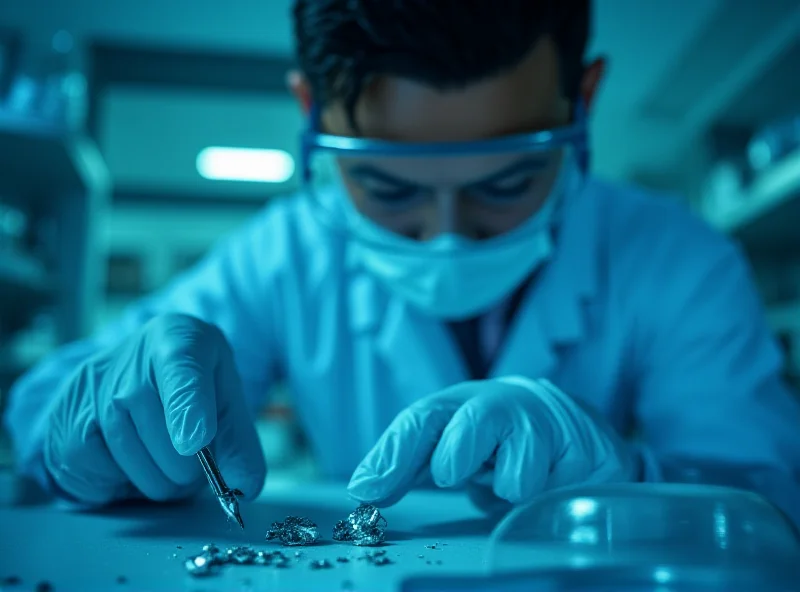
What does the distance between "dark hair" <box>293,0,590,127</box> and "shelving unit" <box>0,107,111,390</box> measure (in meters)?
1.49

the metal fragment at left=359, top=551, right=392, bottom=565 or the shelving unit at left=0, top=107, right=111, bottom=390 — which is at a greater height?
the shelving unit at left=0, top=107, right=111, bottom=390

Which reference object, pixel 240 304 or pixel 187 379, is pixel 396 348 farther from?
pixel 187 379

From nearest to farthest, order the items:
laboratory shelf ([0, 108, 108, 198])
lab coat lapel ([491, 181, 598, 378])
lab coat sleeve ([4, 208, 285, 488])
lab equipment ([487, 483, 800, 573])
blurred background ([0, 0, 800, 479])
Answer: lab equipment ([487, 483, 800, 573]) → lab coat lapel ([491, 181, 598, 378]) → lab coat sleeve ([4, 208, 285, 488]) → laboratory shelf ([0, 108, 108, 198]) → blurred background ([0, 0, 800, 479])

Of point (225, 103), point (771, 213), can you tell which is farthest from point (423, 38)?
point (225, 103)

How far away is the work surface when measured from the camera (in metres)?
0.43

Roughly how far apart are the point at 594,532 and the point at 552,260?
0.79m

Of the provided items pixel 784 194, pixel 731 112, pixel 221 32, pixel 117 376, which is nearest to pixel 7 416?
pixel 117 376

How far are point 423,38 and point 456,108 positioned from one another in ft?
0.32

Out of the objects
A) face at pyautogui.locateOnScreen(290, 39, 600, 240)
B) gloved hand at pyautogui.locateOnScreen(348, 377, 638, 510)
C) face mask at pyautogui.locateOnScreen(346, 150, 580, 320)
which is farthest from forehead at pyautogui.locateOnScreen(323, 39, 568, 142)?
gloved hand at pyautogui.locateOnScreen(348, 377, 638, 510)

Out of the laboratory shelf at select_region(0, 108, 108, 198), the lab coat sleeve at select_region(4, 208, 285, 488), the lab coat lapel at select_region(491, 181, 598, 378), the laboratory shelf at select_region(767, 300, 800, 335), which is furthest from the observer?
the laboratory shelf at select_region(767, 300, 800, 335)

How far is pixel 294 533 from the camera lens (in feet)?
1.85

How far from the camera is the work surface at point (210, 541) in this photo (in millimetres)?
433

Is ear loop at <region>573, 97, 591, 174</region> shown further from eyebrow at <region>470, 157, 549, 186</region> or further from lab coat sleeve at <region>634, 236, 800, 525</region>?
lab coat sleeve at <region>634, 236, 800, 525</region>

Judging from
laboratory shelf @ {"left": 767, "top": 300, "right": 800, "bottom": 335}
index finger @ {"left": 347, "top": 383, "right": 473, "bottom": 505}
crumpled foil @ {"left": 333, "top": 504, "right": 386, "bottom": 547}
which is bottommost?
crumpled foil @ {"left": 333, "top": 504, "right": 386, "bottom": 547}
